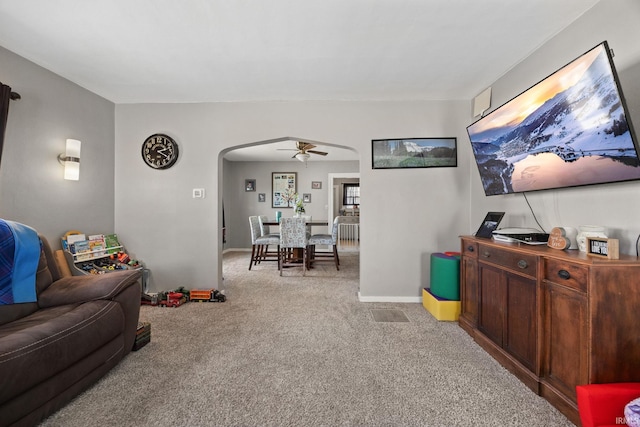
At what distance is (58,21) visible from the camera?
1.95 metres

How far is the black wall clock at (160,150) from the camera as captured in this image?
3414mm

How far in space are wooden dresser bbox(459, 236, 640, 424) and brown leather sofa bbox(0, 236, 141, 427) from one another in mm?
2653

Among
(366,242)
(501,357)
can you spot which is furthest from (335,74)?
(501,357)

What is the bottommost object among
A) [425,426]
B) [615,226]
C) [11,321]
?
[425,426]

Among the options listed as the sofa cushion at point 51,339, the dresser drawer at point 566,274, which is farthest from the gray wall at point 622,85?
the sofa cushion at point 51,339

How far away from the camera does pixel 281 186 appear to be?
723 centimetres

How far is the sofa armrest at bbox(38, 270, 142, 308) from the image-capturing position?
1.86 m

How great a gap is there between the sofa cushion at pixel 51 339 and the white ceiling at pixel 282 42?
1965mm

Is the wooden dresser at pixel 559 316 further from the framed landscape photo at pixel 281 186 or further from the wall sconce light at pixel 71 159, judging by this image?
the framed landscape photo at pixel 281 186

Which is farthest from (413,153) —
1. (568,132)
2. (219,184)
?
(219,184)

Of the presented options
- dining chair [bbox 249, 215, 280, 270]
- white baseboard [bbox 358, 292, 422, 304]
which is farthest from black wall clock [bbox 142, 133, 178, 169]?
white baseboard [bbox 358, 292, 422, 304]

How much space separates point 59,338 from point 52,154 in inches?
82.0

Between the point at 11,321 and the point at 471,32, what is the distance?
3.64 metres

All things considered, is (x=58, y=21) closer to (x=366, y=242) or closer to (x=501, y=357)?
(x=366, y=242)
